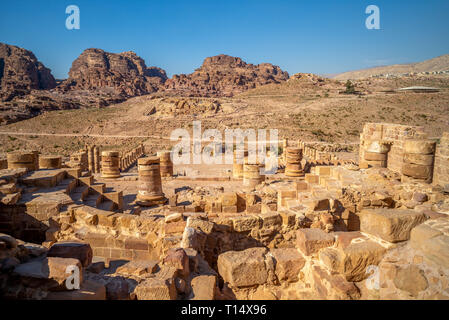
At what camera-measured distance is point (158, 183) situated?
11500 mm

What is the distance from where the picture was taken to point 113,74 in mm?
93438

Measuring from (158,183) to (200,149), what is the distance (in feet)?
57.0

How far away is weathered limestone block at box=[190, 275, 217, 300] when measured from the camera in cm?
348

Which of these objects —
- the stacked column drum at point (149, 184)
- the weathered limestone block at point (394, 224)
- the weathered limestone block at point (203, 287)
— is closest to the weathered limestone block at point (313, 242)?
the weathered limestone block at point (394, 224)

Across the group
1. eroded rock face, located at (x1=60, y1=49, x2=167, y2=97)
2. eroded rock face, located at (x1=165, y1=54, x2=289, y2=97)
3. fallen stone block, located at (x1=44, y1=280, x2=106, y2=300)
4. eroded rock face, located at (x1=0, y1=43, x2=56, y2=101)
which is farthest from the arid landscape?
eroded rock face, located at (x1=60, y1=49, x2=167, y2=97)

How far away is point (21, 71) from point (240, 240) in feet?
332

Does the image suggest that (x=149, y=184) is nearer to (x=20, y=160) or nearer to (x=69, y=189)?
(x=69, y=189)

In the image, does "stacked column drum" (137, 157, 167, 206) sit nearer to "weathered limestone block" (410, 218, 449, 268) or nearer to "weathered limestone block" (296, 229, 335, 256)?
"weathered limestone block" (296, 229, 335, 256)

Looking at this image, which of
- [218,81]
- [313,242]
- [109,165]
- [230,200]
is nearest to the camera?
[313,242]

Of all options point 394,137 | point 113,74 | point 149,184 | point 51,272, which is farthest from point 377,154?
point 113,74

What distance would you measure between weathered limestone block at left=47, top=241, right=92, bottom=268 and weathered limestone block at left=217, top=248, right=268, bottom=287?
201 centimetres

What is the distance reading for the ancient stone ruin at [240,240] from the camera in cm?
329
